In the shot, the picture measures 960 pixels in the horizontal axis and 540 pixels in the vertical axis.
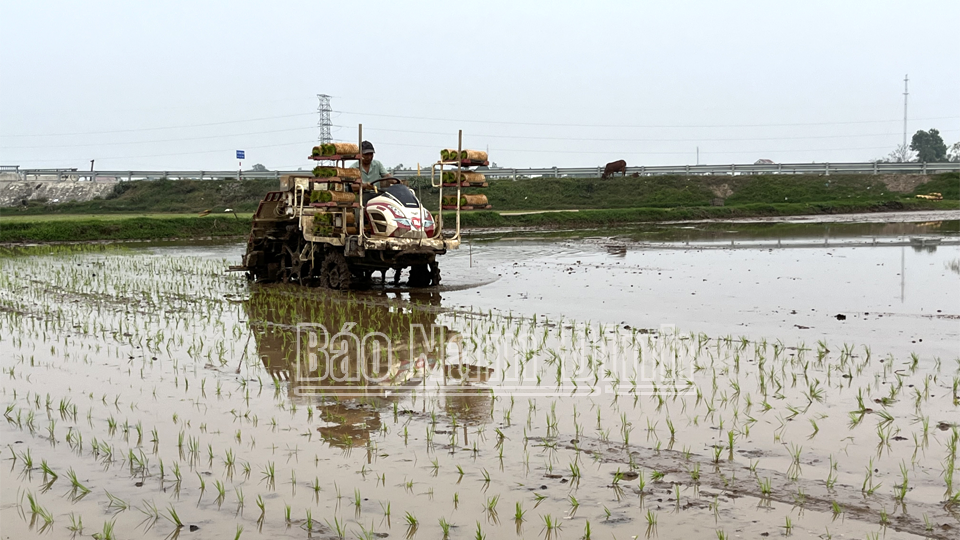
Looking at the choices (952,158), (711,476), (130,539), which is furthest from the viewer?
(952,158)

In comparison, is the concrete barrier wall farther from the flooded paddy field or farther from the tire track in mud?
the tire track in mud

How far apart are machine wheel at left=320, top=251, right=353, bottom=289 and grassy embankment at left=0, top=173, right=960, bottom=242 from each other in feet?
64.4

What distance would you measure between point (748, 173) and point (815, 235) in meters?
25.2

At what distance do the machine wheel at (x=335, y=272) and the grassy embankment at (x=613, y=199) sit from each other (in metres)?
19.6

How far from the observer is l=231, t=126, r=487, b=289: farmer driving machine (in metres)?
13.8

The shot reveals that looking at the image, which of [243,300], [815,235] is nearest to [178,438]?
[243,300]

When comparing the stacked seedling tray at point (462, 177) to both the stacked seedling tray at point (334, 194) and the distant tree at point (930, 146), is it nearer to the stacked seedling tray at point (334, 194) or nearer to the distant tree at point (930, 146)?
the stacked seedling tray at point (334, 194)

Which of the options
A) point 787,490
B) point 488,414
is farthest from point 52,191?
point 787,490

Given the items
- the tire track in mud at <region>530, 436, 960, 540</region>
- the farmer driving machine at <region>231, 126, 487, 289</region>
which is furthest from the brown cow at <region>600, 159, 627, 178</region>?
the tire track in mud at <region>530, 436, 960, 540</region>

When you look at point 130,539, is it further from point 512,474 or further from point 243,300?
point 243,300

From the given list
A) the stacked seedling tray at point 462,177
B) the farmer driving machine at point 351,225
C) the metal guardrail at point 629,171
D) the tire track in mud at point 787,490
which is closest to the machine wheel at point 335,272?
the farmer driving machine at point 351,225

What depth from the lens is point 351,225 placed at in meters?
14.3

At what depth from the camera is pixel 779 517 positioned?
4.76m

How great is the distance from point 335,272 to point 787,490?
1041cm
